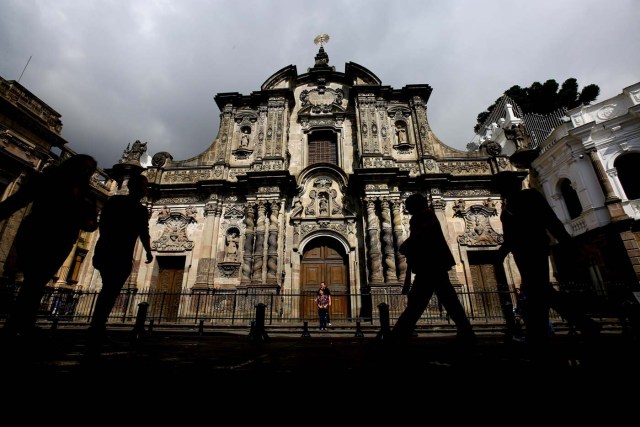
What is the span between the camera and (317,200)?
14.1 meters

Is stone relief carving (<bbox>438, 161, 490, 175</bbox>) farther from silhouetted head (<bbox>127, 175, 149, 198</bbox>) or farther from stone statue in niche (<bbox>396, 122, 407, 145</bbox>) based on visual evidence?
silhouetted head (<bbox>127, 175, 149, 198</bbox>)

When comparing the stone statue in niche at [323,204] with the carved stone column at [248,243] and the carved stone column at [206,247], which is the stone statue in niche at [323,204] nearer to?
the carved stone column at [248,243]

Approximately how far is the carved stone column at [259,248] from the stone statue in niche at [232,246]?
1.15 m

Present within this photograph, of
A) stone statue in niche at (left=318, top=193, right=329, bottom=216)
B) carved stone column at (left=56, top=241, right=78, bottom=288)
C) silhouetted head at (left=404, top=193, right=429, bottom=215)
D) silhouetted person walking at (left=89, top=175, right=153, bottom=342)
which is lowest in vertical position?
silhouetted person walking at (left=89, top=175, right=153, bottom=342)

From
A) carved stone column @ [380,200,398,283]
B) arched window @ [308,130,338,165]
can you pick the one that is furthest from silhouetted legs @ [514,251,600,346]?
arched window @ [308,130,338,165]

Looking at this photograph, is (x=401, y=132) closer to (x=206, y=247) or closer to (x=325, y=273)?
(x=325, y=273)

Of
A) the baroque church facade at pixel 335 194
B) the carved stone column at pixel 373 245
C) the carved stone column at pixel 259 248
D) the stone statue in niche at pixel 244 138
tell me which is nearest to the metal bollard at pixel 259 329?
the baroque church facade at pixel 335 194

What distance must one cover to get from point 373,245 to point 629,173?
42.1ft

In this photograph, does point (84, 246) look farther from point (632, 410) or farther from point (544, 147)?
point (544, 147)

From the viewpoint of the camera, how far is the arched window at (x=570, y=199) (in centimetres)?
1523

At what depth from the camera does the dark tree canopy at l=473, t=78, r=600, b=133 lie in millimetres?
27062

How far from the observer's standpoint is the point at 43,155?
1425 centimetres

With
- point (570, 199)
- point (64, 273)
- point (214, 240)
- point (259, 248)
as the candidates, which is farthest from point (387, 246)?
point (64, 273)

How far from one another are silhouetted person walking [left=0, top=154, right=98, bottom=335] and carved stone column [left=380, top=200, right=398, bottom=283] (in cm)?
1045
